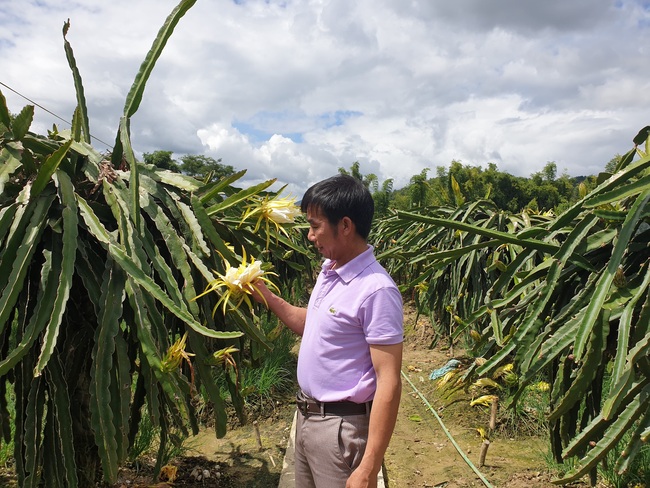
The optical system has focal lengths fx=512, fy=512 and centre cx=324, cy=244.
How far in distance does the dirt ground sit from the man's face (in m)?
1.62

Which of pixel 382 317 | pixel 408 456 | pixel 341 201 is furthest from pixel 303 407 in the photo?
pixel 408 456

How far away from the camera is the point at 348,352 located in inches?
62.6

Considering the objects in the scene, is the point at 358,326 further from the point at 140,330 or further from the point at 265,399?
the point at 265,399

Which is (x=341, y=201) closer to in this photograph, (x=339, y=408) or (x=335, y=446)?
(x=339, y=408)

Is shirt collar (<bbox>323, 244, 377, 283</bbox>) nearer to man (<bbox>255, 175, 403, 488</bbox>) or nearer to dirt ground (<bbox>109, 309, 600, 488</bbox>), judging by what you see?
man (<bbox>255, 175, 403, 488</bbox>)

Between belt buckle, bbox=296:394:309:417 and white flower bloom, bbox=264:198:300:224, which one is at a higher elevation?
white flower bloom, bbox=264:198:300:224

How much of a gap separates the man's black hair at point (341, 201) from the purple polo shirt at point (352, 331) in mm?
122

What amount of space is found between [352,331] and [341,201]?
40cm

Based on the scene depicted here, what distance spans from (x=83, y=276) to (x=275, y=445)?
2284 millimetres

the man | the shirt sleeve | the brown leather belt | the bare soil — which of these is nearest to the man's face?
the man

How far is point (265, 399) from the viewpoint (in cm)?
402

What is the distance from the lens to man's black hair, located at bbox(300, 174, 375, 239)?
1.58m

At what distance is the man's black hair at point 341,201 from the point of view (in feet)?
5.19

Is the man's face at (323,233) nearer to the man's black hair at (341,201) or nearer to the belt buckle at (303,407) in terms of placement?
the man's black hair at (341,201)
